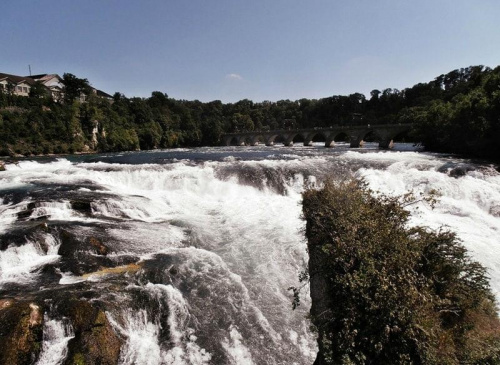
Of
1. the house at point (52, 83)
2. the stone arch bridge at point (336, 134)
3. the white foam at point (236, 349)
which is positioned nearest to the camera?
the white foam at point (236, 349)

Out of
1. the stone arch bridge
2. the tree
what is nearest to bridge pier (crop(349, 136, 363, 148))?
the stone arch bridge

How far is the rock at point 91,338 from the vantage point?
19.2 feet

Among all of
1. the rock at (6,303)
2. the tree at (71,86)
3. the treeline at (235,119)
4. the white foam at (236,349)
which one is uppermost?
the tree at (71,86)

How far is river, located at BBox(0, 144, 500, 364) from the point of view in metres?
6.93

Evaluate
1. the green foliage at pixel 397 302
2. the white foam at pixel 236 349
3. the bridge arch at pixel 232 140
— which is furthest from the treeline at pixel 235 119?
the white foam at pixel 236 349

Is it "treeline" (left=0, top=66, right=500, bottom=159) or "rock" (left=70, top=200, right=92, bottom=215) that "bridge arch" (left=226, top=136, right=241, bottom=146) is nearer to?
"treeline" (left=0, top=66, right=500, bottom=159)

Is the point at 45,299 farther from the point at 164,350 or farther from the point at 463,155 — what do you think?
the point at 463,155

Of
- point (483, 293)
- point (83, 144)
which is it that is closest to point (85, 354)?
point (483, 293)

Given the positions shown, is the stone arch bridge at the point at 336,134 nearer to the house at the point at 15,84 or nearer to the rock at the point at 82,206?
the rock at the point at 82,206

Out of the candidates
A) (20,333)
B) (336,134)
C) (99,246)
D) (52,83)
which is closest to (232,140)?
(336,134)

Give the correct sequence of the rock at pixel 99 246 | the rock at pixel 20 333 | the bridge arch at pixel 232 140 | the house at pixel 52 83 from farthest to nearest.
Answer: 1. the bridge arch at pixel 232 140
2. the house at pixel 52 83
3. the rock at pixel 99 246
4. the rock at pixel 20 333

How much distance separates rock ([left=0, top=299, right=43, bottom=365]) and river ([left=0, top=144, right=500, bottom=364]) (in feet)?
0.54

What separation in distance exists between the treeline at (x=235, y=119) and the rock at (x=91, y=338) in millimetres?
33151

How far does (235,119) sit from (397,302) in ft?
368
